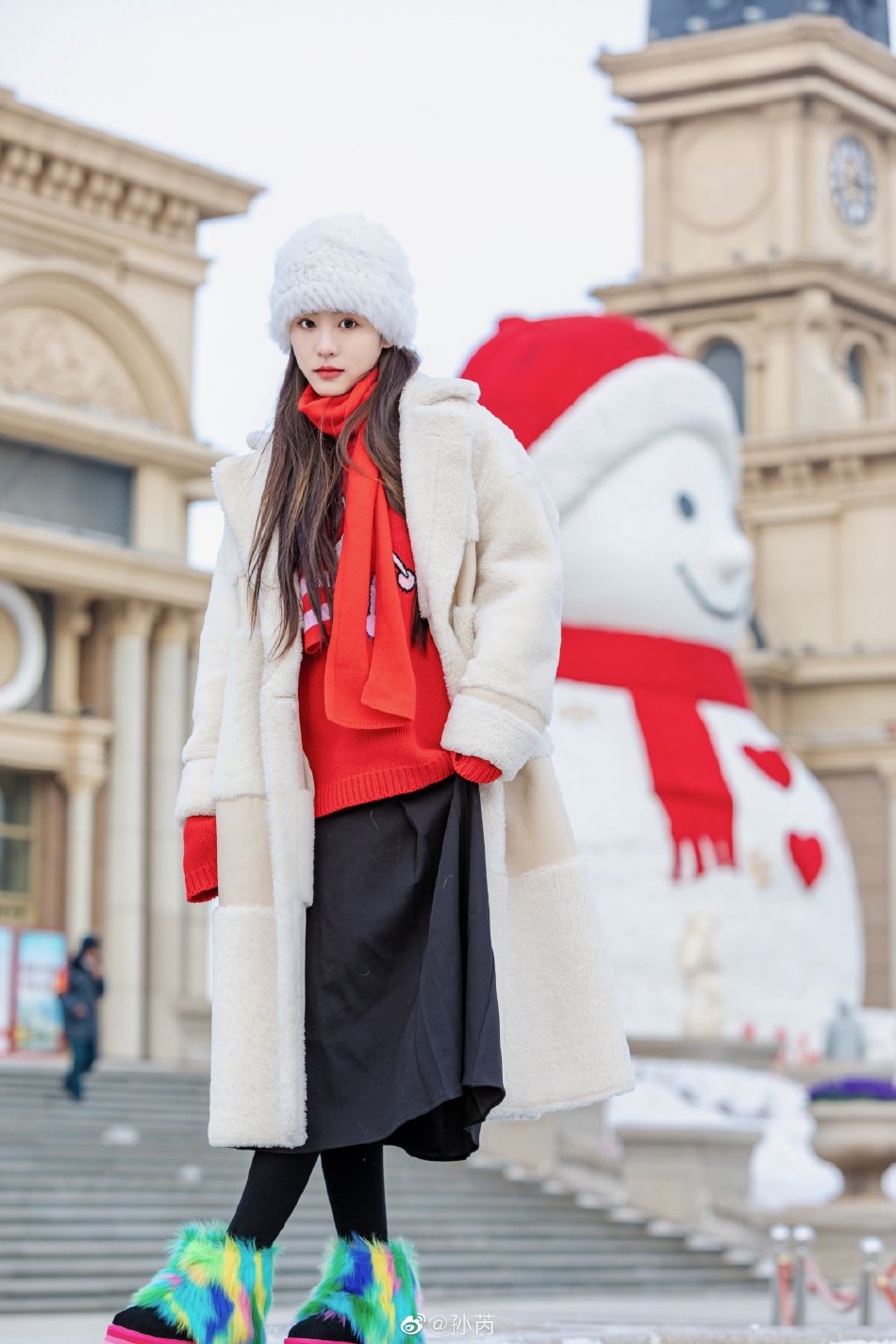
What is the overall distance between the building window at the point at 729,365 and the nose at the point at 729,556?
13.9 m

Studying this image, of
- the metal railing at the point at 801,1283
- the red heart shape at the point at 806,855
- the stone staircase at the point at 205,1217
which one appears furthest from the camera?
the red heart shape at the point at 806,855

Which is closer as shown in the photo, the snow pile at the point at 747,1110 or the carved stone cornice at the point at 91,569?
the snow pile at the point at 747,1110

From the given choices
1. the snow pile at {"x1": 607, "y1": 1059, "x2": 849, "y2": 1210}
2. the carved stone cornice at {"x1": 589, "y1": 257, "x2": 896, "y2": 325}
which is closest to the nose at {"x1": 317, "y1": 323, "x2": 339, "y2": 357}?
the snow pile at {"x1": 607, "y1": 1059, "x2": 849, "y2": 1210}

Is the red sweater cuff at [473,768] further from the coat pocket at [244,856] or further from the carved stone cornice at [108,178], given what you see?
the carved stone cornice at [108,178]

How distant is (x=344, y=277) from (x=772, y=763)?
18741 millimetres

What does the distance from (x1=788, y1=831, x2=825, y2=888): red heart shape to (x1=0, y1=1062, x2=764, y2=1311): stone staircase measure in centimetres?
628

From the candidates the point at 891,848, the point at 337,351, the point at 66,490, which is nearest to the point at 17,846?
the point at 66,490

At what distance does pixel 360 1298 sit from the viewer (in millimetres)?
4629

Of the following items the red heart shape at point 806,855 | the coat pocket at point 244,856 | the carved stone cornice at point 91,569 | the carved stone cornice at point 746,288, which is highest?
the carved stone cornice at point 746,288

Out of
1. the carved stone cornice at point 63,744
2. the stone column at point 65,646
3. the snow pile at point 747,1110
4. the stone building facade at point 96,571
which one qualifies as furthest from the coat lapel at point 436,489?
the stone column at point 65,646

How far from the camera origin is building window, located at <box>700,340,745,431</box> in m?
37.1

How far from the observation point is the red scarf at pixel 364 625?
464cm

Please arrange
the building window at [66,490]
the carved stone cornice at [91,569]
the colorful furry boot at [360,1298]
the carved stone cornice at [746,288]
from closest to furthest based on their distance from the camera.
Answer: the colorful furry boot at [360,1298] < the carved stone cornice at [91,569] < the building window at [66,490] < the carved stone cornice at [746,288]

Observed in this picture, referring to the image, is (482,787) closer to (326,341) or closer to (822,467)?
(326,341)
